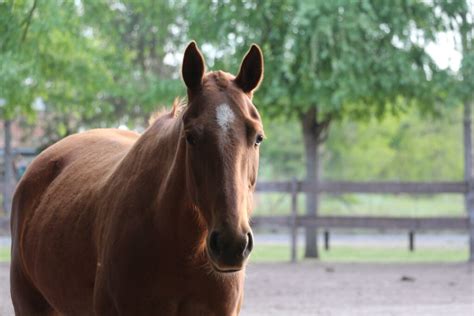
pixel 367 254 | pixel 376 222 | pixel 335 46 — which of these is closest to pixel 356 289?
pixel 376 222

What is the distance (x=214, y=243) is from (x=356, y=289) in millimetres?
8796

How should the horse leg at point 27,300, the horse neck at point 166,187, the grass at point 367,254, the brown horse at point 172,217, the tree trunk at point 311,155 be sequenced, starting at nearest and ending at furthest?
the brown horse at point 172,217, the horse neck at point 166,187, the horse leg at point 27,300, the grass at point 367,254, the tree trunk at point 311,155

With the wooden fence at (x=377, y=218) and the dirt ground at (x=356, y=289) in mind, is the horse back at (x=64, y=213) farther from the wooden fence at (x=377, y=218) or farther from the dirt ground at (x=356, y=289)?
the wooden fence at (x=377, y=218)

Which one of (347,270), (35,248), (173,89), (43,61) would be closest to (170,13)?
(173,89)

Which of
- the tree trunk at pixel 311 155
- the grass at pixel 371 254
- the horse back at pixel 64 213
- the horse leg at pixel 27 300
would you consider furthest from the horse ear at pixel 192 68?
the tree trunk at pixel 311 155

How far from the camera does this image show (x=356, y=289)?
11.8m

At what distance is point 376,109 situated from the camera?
57.7ft

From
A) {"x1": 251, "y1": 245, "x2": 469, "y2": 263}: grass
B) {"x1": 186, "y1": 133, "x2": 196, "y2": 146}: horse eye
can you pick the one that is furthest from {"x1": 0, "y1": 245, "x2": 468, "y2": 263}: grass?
{"x1": 186, "y1": 133, "x2": 196, "y2": 146}: horse eye

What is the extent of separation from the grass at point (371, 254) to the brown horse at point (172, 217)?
40.0 ft

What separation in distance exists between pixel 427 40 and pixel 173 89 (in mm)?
5067

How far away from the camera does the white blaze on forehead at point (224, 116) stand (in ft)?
11.3

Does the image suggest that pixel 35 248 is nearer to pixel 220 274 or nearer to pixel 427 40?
pixel 220 274

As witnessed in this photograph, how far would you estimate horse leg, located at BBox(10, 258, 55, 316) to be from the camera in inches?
217

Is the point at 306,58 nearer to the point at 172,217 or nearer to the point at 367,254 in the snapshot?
the point at 367,254
